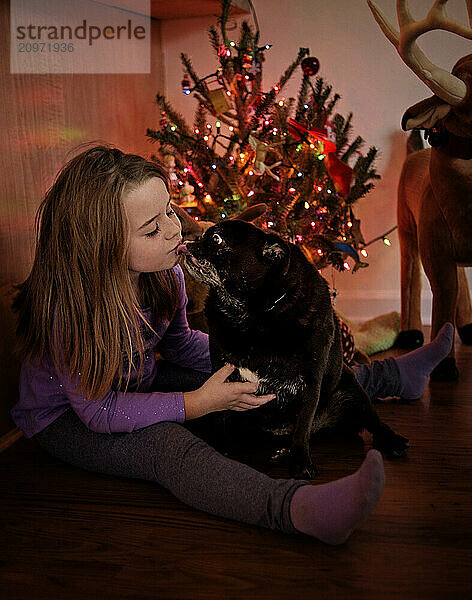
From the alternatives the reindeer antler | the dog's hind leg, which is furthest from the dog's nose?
the reindeer antler

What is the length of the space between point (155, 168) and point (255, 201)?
0.80 meters

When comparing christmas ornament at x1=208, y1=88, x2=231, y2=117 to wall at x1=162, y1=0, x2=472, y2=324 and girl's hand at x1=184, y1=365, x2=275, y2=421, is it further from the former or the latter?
girl's hand at x1=184, y1=365, x2=275, y2=421

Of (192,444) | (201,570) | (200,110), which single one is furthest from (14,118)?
(201,570)

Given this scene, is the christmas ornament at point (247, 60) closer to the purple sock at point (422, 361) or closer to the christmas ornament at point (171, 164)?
the christmas ornament at point (171, 164)

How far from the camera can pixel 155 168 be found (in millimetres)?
1408

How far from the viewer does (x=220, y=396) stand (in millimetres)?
1317

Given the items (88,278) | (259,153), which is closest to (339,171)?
(259,153)

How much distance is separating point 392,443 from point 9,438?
2.90 ft

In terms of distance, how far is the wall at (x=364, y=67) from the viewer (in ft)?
8.71

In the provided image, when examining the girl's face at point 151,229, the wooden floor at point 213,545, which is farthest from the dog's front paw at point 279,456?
the girl's face at point 151,229

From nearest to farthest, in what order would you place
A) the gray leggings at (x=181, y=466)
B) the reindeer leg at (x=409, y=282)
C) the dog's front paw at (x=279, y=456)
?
the gray leggings at (x=181, y=466), the dog's front paw at (x=279, y=456), the reindeer leg at (x=409, y=282)

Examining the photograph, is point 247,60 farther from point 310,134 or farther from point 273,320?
point 273,320

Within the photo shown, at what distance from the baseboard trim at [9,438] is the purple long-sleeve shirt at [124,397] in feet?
0.46

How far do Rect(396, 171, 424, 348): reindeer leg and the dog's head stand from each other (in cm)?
116
